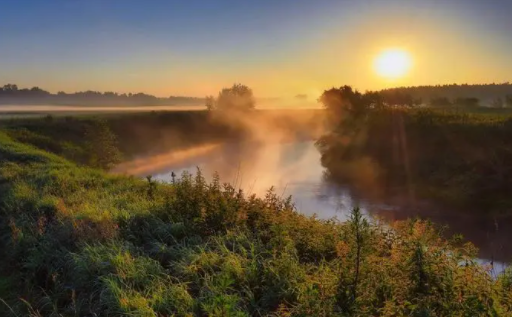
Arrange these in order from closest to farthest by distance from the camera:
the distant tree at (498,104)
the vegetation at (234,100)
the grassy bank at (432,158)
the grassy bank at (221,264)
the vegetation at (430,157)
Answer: the grassy bank at (221,264) → the grassy bank at (432,158) → the vegetation at (430,157) → the distant tree at (498,104) → the vegetation at (234,100)

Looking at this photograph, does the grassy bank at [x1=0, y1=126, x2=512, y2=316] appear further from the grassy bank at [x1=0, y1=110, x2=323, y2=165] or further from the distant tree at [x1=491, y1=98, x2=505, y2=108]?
the distant tree at [x1=491, y1=98, x2=505, y2=108]

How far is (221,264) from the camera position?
771cm

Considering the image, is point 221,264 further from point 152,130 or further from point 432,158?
point 152,130

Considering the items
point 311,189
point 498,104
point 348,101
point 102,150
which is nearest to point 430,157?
point 311,189

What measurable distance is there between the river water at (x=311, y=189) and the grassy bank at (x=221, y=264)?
2.14 meters

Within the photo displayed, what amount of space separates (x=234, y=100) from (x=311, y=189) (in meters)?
97.0

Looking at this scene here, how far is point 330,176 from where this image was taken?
4238cm

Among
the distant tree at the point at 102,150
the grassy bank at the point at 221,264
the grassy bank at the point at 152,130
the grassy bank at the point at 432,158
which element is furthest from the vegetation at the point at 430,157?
the grassy bank at the point at 152,130

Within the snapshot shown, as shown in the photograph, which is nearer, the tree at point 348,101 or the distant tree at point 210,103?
the tree at point 348,101

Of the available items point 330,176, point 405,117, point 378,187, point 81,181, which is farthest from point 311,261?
point 405,117

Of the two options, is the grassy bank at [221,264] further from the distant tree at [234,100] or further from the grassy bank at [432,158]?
the distant tree at [234,100]

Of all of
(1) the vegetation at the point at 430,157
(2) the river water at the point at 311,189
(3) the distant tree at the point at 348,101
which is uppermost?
(3) the distant tree at the point at 348,101

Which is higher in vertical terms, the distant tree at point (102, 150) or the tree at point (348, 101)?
the tree at point (348, 101)

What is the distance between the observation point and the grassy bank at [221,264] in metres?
6.06
